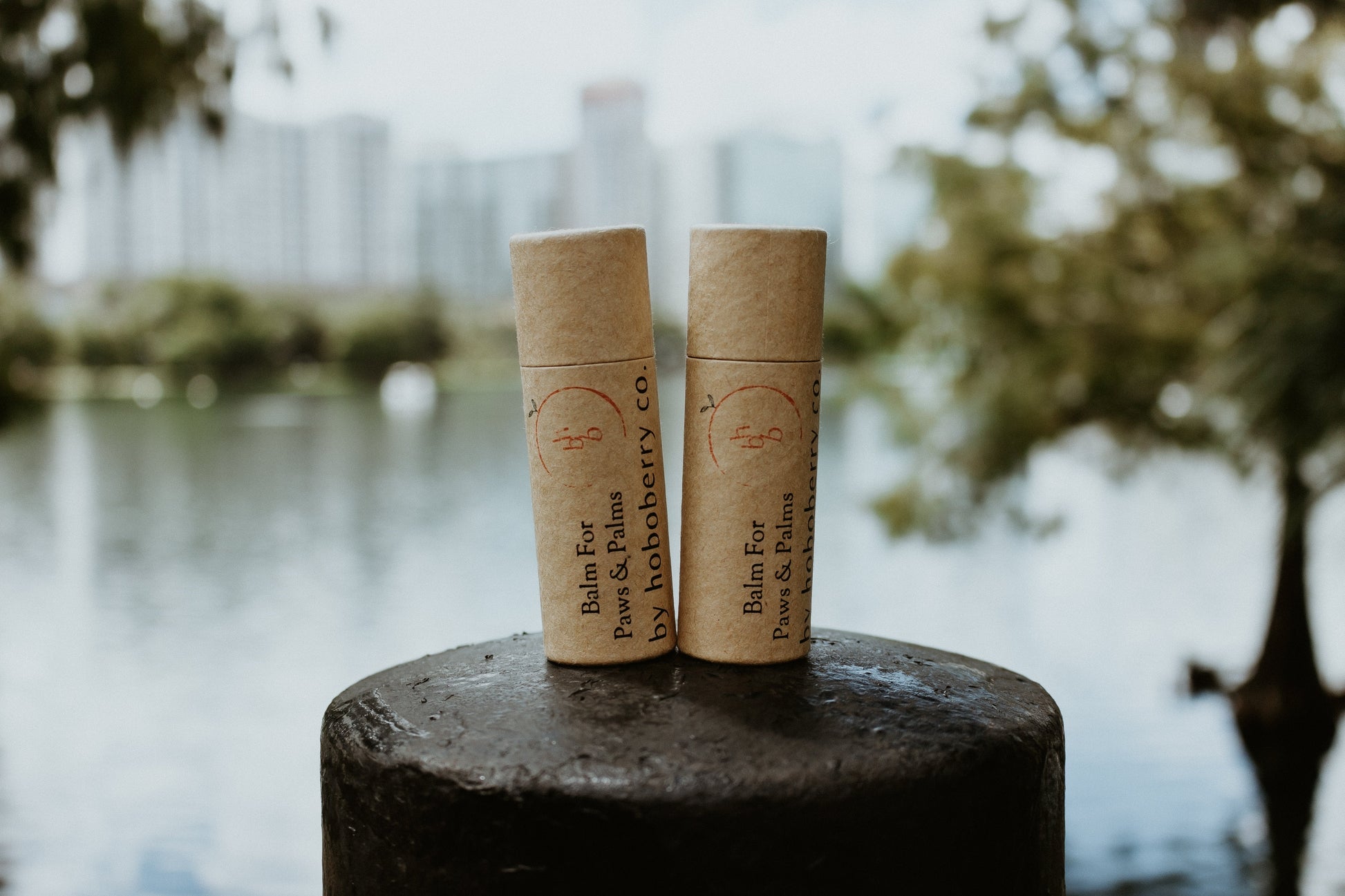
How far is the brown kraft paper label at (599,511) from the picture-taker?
120cm

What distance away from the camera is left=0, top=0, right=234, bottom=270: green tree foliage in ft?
13.6

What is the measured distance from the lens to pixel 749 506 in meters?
1.23

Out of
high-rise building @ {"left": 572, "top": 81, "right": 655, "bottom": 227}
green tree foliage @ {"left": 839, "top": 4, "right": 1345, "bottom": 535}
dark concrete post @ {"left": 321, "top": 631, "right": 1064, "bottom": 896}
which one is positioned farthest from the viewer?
high-rise building @ {"left": 572, "top": 81, "right": 655, "bottom": 227}

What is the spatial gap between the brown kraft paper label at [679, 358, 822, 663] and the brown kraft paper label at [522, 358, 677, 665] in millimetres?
41

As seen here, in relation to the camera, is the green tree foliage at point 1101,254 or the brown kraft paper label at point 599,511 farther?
the green tree foliage at point 1101,254

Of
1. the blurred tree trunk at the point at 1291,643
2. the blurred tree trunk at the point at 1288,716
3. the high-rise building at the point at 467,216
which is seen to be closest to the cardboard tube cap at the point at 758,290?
the blurred tree trunk at the point at 1291,643

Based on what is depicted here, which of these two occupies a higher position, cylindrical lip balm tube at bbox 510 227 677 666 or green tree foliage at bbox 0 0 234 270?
green tree foliage at bbox 0 0 234 270

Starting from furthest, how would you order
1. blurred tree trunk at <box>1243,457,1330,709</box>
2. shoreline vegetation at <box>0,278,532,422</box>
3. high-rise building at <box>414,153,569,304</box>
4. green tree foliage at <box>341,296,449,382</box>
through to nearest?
1. green tree foliage at <box>341,296,449,382</box>
2. shoreline vegetation at <box>0,278,532,422</box>
3. high-rise building at <box>414,153,569,304</box>
4. blurred tree trunk at <box>1243,457,1330,709</box>

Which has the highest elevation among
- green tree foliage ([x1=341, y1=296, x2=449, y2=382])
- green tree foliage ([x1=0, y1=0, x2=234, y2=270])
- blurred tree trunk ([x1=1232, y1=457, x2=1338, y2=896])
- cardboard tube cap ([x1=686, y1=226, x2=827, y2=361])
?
green tree foliage ([x1=0, y1=0, x2=234, y2=270])

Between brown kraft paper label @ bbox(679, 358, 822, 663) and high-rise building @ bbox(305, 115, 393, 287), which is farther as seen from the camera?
high-rise building @ bbox(305, 115, 393, 287)

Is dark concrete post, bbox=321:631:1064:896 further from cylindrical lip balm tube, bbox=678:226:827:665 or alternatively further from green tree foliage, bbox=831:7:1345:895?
green tree foliage, bbox=831:7:1345:895

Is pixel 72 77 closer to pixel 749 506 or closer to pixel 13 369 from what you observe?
pixel 13 369

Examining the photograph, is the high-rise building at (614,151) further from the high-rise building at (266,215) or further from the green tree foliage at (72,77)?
the high-rise building at (266,215)

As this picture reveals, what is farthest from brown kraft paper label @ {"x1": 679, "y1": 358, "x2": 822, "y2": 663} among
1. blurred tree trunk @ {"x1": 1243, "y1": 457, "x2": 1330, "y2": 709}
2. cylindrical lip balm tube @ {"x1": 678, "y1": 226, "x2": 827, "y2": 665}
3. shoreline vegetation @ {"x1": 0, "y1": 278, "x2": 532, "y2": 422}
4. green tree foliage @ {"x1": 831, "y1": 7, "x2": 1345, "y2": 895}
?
shoreline vegetation @ {"x1": 0, "y1": 278, "x2": 532, "y2": 422}
